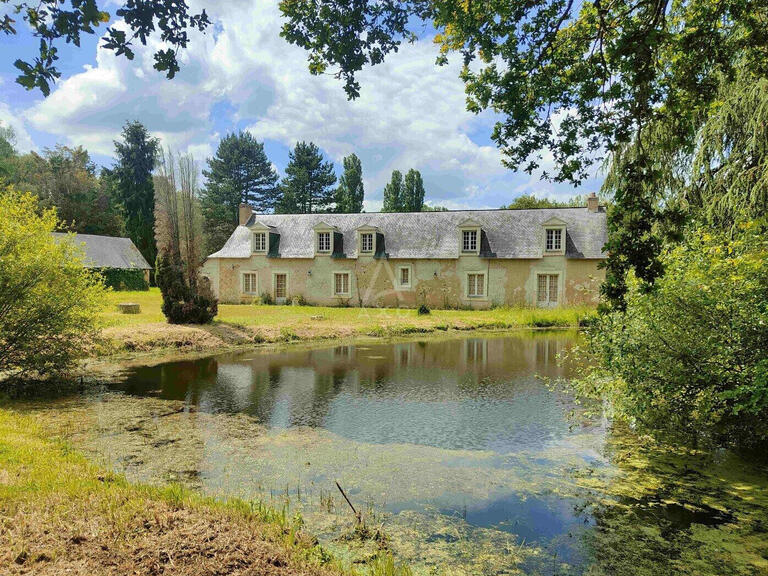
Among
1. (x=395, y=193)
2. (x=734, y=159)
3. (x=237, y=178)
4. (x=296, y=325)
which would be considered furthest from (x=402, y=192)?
(x=734, y=159)

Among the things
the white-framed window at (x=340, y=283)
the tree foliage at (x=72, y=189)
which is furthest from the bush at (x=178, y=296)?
the tree foliage at (x=72, y=189)

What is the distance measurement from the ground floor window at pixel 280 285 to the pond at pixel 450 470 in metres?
19.2

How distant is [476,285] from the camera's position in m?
28.6

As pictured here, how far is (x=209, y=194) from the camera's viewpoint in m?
54.4

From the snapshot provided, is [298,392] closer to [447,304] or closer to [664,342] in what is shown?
[664,342]

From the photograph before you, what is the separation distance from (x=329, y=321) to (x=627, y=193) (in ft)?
55.5

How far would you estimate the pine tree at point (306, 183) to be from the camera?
54438mm

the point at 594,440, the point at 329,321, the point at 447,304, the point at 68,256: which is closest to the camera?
the point at 594,440

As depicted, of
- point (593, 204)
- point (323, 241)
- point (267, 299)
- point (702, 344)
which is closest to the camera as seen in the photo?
point (702, 344)

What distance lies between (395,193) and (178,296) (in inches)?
1512

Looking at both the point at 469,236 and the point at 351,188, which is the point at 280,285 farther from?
the point at 351,188

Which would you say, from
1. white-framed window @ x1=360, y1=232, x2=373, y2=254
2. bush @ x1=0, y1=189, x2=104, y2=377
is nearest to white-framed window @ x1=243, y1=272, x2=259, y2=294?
white-framed window @ x1=360, y1=232, x2=373, y2=254

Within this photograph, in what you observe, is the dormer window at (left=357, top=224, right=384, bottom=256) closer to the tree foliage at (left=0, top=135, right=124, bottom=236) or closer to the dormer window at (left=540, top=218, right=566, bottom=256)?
the dormer window at (left=540, top=218, right=566, bottom=256)

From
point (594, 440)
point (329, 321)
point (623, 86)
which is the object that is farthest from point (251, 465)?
point (329, 321)
